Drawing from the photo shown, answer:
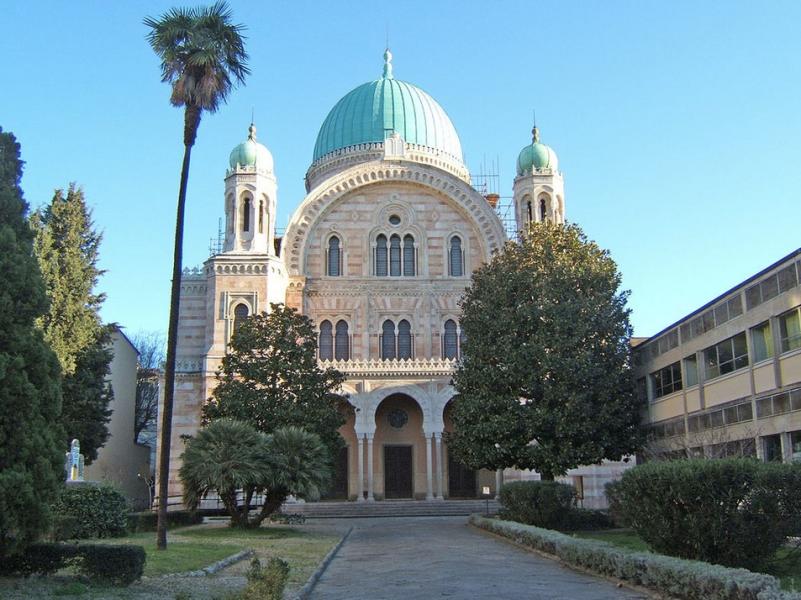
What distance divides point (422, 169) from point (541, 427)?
69.0 feet

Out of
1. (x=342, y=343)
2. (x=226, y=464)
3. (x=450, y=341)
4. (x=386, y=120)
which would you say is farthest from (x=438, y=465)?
(x=386, y=120)

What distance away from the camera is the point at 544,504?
84.0ft

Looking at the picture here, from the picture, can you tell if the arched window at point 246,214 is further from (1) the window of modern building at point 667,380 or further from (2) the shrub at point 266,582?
(2) the shrub at point 266,582

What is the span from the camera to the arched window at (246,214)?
42750 mm

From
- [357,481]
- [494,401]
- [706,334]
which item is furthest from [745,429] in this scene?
[357,481]

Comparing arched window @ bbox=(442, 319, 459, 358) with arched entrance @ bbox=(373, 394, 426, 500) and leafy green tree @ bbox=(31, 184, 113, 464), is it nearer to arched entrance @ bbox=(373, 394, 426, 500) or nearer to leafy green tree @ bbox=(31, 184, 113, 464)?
arched entrance @ bbox=(373, 394, 426, 500)

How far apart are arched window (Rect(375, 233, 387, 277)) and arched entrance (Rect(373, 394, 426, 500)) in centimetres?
644

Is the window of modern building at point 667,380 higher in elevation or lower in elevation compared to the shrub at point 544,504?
higher

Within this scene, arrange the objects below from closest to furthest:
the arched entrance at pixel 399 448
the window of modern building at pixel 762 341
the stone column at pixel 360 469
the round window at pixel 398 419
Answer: the window of modern building at pixel 762 341 < the stone column at pixel 360 469 < the arched entrance at pixel 399 448 < the round window at pixel 398 419

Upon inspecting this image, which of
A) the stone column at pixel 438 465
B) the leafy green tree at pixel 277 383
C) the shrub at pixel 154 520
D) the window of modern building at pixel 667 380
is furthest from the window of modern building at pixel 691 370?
the shrub at pixel 154 520

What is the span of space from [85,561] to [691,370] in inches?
745

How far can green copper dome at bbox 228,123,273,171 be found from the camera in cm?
4347

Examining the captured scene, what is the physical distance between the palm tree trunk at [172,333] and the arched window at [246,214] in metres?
21.9

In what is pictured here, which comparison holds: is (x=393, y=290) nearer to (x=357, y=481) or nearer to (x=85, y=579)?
(x=357, y=481)
